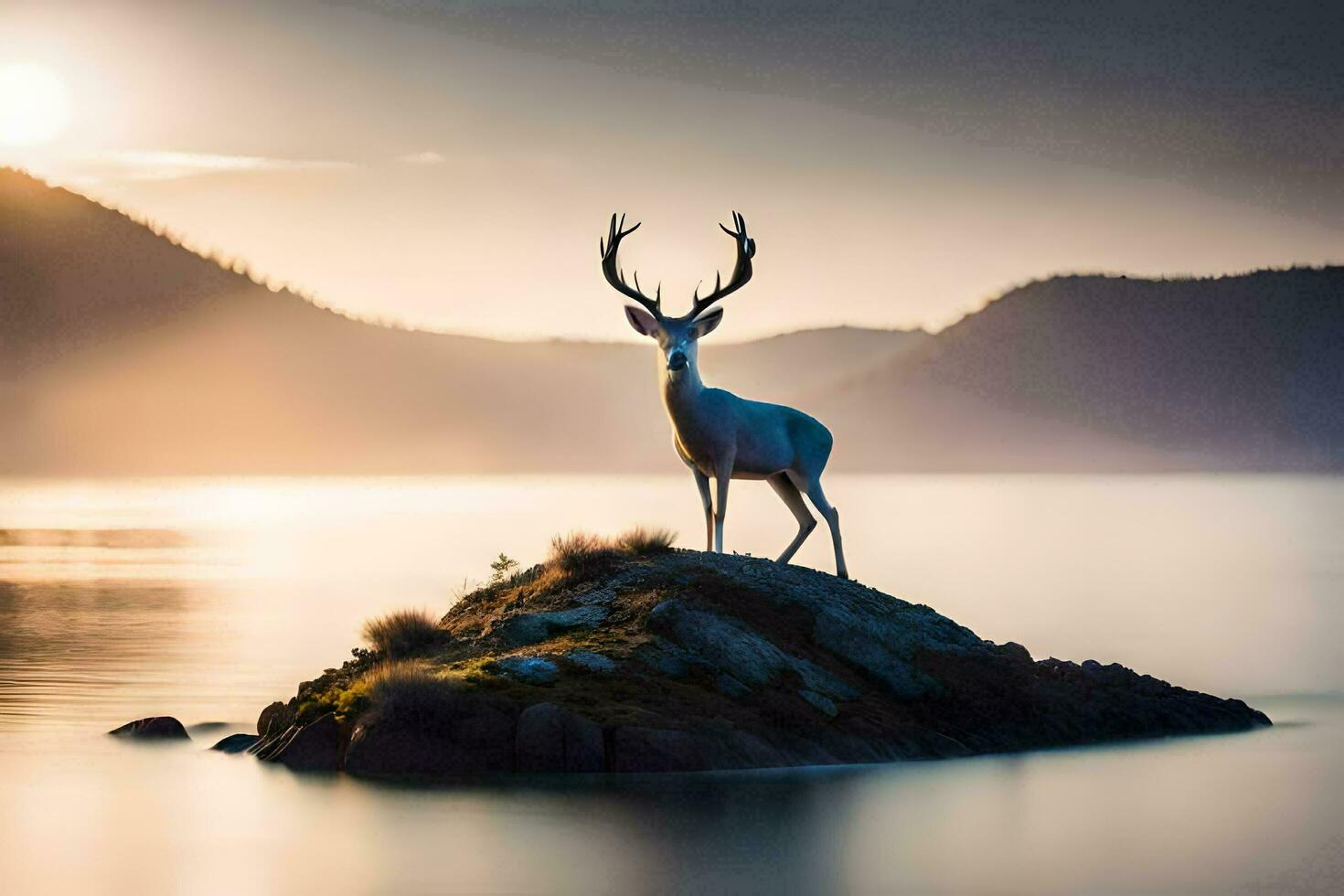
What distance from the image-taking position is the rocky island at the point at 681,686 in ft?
62.1

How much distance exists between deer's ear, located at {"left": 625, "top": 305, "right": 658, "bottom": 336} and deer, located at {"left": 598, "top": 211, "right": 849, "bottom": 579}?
0.03 feet

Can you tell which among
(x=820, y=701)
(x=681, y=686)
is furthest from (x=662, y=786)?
(x=820, y=701)

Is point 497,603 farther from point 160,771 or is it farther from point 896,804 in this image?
point 896,804

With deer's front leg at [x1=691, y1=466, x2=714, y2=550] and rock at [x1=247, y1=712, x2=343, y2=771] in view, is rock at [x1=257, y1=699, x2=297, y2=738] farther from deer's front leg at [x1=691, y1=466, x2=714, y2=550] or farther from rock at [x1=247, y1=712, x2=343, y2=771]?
deer's front leg at [x1=691, y1=466, x2=714, y2=550]

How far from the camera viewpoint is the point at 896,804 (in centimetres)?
1877

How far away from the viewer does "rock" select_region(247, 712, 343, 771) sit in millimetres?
19391

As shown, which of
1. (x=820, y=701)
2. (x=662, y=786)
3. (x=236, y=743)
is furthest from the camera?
(x=236, y=743)

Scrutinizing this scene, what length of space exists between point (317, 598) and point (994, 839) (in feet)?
99.8

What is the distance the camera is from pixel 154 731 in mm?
22484

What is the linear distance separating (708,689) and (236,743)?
538 cm

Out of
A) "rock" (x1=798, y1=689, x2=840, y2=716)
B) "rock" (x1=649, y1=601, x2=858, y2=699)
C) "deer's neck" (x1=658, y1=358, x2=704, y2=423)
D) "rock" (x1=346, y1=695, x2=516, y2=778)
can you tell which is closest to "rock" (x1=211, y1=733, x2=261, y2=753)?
"rock" (x1=346, y1=695, x2=516, y2=778)

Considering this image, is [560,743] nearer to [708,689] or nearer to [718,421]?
[708,689]

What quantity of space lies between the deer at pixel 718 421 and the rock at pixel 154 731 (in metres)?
6.39

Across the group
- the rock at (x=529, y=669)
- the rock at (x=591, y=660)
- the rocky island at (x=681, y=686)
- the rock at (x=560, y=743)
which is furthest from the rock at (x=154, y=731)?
the rock at (x=560, y=743)
